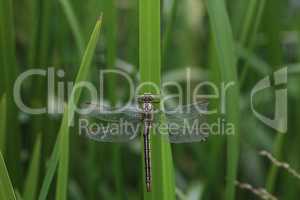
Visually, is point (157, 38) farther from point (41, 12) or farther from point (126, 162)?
point (126, 162)

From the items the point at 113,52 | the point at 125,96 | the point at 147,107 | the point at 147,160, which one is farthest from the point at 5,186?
the point at 125,96

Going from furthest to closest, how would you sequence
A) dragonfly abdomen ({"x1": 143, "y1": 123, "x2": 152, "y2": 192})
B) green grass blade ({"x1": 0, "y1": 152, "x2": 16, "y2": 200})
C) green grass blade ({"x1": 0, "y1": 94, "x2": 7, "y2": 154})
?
green grass blade ({"x1": 0, "y1": 94, "x2": 7, "y2": 154}), dragonfly abdomen ({"x1": 143, "y1": 123, "x2": 152, "y2": 192}), green grass blade ({"x1": 0, "y1": 152, "x2": 16, "y2": 200})

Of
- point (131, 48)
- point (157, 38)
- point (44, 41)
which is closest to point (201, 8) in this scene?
point (131, 48)

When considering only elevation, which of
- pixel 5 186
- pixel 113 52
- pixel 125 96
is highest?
pixel 113 52

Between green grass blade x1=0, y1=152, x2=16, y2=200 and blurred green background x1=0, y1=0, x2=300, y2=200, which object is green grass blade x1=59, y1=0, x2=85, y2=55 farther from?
green grass blade x1=0, y1=152, x2=16, y2=200

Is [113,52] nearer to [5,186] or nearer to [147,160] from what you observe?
[147,160]

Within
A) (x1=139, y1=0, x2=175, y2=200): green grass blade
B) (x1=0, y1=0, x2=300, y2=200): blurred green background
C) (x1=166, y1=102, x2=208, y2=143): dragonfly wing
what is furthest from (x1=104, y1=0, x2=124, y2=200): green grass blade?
(x1=139, y1=0, x2=175, y2=200): green grass blade
